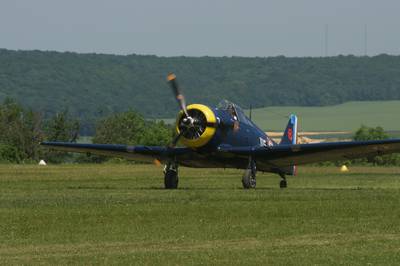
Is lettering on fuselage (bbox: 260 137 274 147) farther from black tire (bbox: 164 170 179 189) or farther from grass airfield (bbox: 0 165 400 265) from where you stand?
grass airfield (bbox: 0 165 400 265)

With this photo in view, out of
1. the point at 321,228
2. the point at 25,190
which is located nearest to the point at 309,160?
the point at 25,190

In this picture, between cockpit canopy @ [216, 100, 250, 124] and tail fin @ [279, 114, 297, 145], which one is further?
tail fin @ [279, 114, 297, 145]

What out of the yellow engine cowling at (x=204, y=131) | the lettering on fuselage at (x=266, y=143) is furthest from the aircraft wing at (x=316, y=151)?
the yellow engine cowling at (x=204, y=131)

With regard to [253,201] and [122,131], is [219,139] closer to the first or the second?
[253,201]

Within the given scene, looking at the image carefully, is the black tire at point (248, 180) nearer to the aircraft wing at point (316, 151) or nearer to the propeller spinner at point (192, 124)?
the aircraft wing at point (316, 151)

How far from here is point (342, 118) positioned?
14375cm

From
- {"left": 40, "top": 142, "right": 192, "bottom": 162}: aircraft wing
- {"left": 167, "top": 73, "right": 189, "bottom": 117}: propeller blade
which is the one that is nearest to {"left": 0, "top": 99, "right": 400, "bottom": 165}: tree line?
{"left": 40, "top": 142, "right": 192, "bottom": 162}: aircraft wing

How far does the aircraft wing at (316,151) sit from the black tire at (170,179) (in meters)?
1.63

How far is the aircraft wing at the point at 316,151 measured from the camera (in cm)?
2867

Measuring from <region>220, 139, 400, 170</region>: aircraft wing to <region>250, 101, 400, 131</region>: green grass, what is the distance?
83.9 m

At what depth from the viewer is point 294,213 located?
1978 centimetres

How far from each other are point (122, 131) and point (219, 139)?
83.0 m

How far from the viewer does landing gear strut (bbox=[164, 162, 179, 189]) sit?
2958 centimetres

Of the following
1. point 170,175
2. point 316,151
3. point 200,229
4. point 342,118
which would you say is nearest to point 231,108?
point 170,175
